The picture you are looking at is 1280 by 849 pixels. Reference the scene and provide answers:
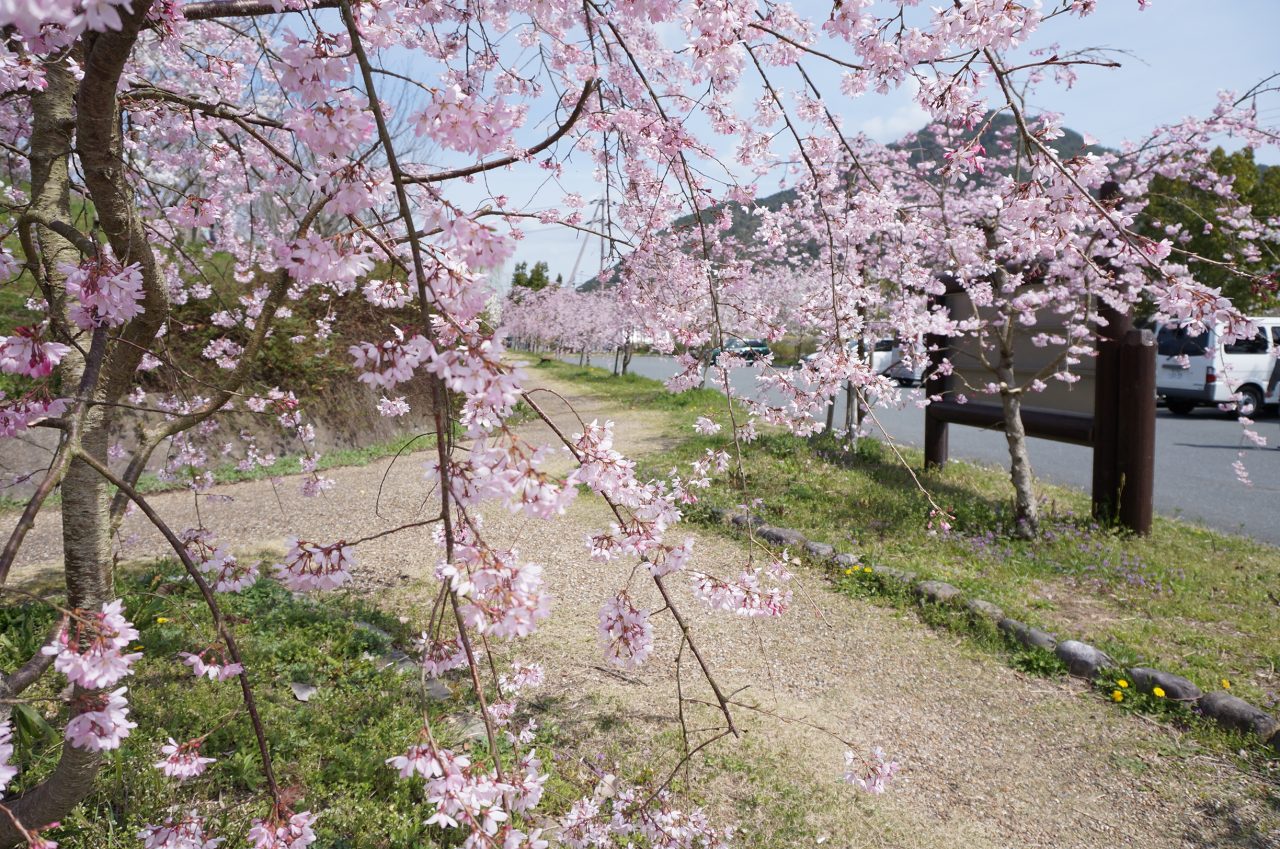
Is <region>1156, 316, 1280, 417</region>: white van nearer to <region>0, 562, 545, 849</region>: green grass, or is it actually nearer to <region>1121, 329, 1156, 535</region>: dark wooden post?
<region>1121, 329, 1156, 535</region>: dark wooden post

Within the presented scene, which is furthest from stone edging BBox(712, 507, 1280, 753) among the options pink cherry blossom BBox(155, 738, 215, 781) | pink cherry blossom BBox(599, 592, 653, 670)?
pink cherry blossom BBox(155, 738, 215, 781)

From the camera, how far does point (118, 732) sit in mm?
1265

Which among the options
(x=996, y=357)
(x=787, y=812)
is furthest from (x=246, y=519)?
(x=996, y=357)

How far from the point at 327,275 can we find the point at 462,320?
9.9 inches

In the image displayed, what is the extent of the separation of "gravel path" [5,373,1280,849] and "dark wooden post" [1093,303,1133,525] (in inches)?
100

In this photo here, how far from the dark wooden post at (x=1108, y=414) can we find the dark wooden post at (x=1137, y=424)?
0.23 ft

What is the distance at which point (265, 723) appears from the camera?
2803 millimetres

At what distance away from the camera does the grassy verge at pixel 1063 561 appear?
381 cm

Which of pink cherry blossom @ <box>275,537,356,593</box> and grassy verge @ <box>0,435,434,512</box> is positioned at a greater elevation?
pink cherry blossom @ <box>275,537,356,593</box>

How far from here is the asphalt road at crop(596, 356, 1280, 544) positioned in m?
6.49

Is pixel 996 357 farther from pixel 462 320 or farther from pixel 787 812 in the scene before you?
pixel 462 320

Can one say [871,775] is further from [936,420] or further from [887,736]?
[936,420]

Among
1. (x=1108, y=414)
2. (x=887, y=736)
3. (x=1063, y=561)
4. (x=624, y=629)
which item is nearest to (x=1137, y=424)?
(x=1108, y=414)

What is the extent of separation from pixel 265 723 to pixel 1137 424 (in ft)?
19.9
